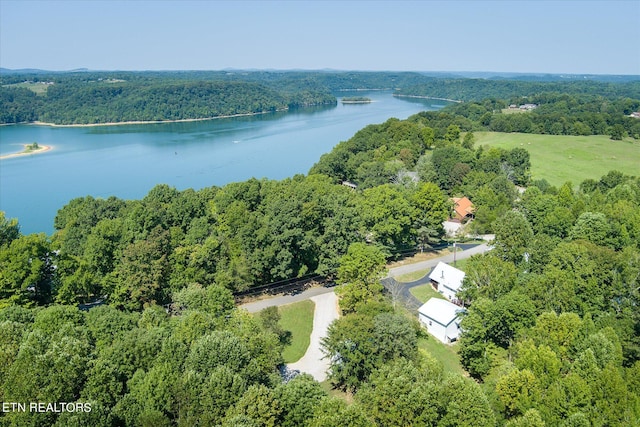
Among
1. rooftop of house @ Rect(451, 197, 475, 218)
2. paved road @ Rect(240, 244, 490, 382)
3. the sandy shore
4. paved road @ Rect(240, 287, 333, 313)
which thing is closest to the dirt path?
paved road @ Rect(240, 244, 490, 382)

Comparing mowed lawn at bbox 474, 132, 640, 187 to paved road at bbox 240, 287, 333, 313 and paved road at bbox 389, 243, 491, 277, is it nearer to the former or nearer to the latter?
paved road at bbox 389, 243, 491, 277

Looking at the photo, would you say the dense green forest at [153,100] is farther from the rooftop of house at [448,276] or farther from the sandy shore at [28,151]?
the rooftop of house at [448,276]

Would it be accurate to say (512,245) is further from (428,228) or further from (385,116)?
(385,116)

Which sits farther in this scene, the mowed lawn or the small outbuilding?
the mowed lawn

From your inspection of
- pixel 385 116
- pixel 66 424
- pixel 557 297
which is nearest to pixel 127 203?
pixel 66 424

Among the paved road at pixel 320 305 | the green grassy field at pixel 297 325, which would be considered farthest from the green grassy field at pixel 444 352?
the green grassy field at pixel 297 325

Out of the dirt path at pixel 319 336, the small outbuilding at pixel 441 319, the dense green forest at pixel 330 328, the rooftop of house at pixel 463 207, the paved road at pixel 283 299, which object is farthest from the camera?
the rooftop of house at pixel 463 207
